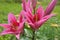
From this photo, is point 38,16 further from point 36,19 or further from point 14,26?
point 14,26

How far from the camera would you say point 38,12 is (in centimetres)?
129

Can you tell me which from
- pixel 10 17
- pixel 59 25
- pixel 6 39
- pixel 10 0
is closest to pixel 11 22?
pixel 10 17

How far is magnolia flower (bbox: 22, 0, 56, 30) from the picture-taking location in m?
1.22

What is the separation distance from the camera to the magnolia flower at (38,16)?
1216mm

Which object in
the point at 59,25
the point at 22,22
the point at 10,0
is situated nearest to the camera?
the point at 22,22

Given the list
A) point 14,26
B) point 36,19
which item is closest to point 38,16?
point 36,19

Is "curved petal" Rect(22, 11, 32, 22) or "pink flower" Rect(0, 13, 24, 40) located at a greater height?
"curved petal" Rect(22, 11, 32, 22)

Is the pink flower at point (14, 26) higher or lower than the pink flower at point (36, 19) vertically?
lower

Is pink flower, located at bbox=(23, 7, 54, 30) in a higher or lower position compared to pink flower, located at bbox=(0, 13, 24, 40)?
higher

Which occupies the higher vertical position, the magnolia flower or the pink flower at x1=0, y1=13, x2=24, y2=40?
the magnolia flower

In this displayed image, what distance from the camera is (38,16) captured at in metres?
1.27

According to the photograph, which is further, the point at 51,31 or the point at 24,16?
the point at 51,31

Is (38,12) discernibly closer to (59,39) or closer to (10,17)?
(10,17)

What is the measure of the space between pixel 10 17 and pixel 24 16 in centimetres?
8
